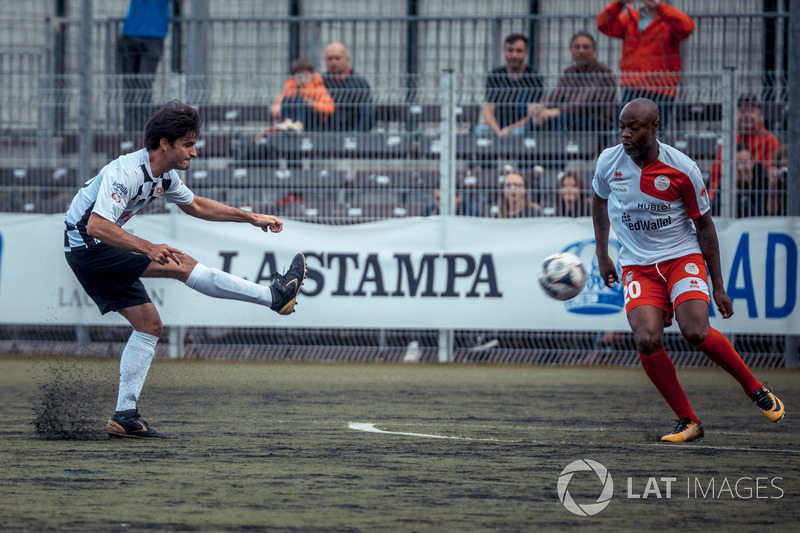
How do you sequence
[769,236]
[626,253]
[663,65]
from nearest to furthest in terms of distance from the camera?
[626,253]
[769,236]
[663,65]

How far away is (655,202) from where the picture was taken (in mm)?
6230

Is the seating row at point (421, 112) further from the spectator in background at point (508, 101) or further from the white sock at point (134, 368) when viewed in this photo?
the white sock at point (134, 368)

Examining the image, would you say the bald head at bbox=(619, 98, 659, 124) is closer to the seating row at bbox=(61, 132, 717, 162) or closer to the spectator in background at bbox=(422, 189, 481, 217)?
the seating row at bbox=(61, 132, 717, 162)

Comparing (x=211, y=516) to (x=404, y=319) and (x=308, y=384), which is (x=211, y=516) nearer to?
(x=308, y=384)

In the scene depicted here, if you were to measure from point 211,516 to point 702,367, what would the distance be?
8.75 meters

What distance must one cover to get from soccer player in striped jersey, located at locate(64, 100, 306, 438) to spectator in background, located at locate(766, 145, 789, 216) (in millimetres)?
6897

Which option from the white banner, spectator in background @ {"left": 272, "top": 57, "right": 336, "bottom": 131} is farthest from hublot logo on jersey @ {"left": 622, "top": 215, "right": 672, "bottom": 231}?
spectator in background @ {"left": 272, "top": 57, "right": 336, "bottom": 131}

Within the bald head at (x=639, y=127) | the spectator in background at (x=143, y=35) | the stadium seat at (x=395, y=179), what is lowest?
the stadium seat at (x=395, y=179)

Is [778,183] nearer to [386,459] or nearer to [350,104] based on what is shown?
[350,104]

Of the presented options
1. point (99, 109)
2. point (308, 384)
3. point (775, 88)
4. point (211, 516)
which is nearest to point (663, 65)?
point (775, 88)

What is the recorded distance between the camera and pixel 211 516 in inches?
156

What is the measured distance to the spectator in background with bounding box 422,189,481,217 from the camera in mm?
11984

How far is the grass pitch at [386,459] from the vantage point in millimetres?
3992

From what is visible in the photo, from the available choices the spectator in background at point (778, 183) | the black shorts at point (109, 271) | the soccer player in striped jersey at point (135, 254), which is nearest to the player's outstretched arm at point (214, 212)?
the soccer player in striped jersey at point (135, 254)
